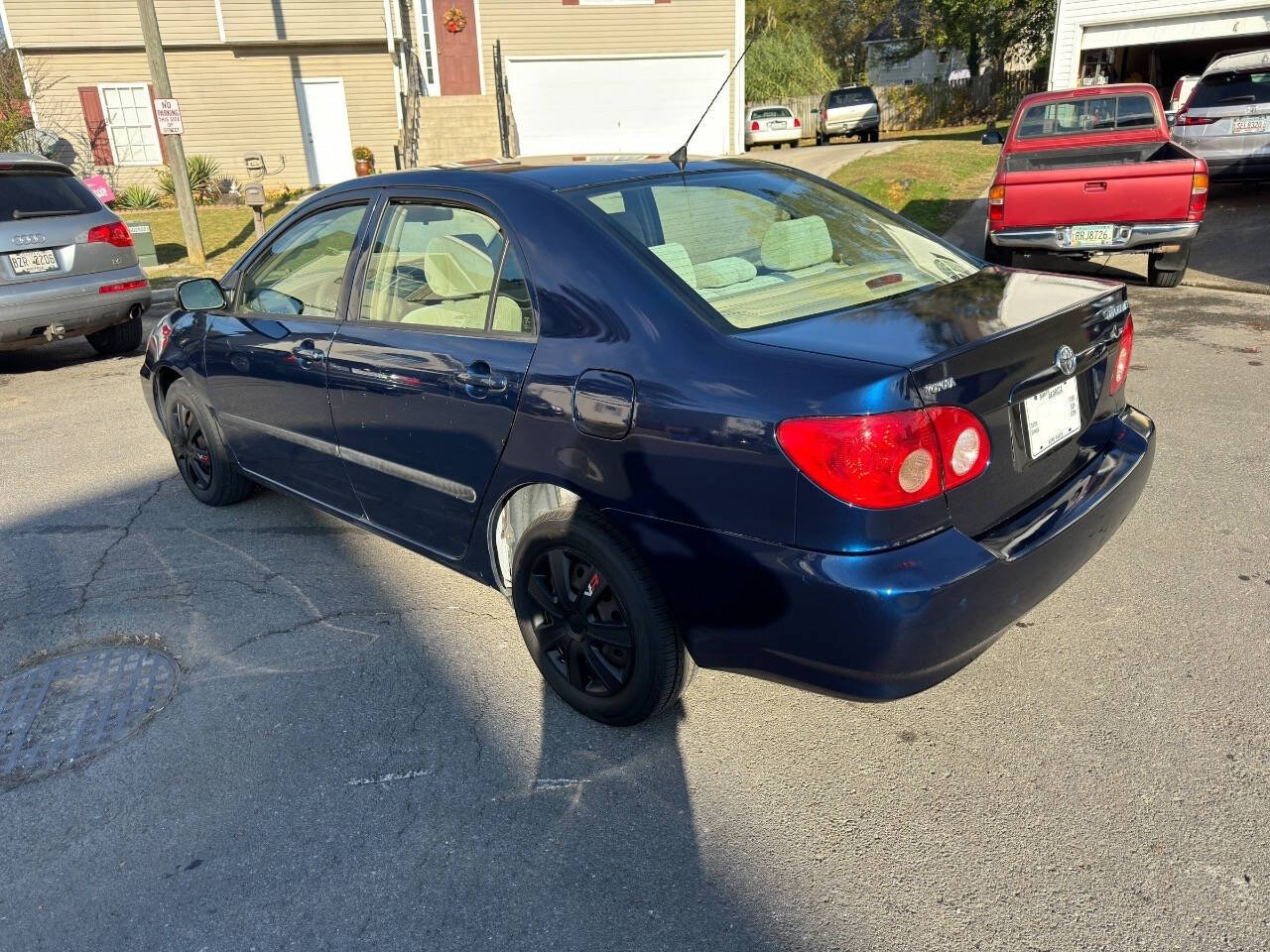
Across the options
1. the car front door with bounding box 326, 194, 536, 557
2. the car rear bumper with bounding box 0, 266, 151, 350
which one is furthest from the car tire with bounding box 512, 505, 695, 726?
the car rear bumper with bounding box 0, 266, 151, 350

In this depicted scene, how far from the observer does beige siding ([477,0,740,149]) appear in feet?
72.0

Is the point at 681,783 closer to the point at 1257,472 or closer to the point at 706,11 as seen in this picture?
the point at 1257,472

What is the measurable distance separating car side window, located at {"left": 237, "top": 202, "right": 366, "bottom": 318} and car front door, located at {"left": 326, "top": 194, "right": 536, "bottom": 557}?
0.21m

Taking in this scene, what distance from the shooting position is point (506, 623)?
373 centimetres

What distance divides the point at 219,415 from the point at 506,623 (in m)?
1.89

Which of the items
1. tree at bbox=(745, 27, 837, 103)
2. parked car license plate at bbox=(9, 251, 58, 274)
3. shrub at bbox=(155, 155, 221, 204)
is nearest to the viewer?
parked car license plate at bbox=(9, 251, 58, 274)

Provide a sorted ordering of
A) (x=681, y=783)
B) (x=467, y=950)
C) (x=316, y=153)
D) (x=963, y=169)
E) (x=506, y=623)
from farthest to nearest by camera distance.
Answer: (x=316, y=153) < (x=963, y=169) < (x=506, y=623) < (x=681, y=783) < (x=467, y=950)

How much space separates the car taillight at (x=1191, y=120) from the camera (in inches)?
485

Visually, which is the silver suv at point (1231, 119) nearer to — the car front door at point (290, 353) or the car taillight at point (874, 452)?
the car front door at point (290, 353)

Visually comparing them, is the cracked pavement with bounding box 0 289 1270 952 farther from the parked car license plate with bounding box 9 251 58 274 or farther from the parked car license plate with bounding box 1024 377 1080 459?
the parked car license plate with bounding box 9 251 58 274

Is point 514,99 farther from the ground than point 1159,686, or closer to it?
farther from the ground

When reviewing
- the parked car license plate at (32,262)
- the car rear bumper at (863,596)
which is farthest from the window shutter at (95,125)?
the car rear bumper at (863,596)

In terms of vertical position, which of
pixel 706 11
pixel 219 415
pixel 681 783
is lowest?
pixel 681 783

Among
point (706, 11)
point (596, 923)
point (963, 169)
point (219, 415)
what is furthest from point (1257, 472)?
point (706, 11)
